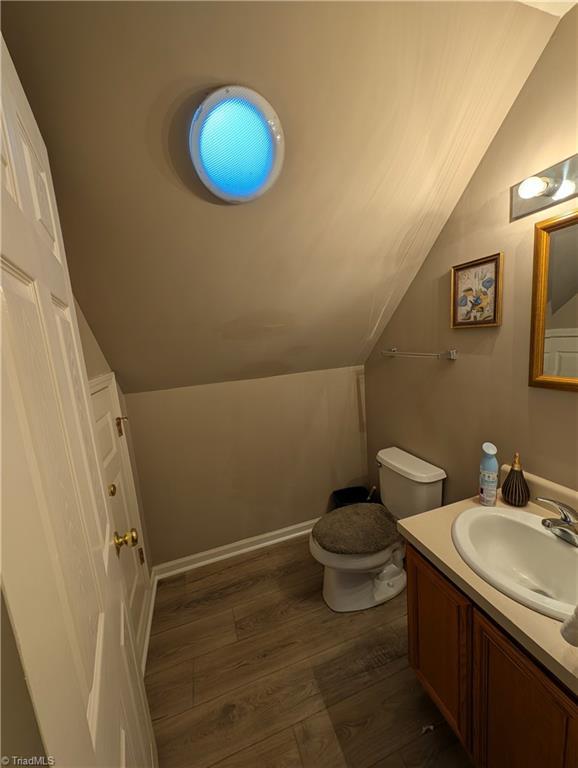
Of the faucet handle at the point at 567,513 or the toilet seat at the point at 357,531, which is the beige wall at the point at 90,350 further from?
the faucet handle at the point at 567,513

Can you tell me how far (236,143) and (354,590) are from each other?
6.56 feet

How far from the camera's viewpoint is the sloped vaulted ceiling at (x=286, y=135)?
29.1 inches

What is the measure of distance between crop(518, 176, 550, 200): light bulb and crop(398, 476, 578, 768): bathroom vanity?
1.08 m

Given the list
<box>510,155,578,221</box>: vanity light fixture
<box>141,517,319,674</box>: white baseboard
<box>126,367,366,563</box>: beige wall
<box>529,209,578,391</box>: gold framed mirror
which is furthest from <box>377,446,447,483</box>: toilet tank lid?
<box>510,155,578,221</box>: vanity light fixture

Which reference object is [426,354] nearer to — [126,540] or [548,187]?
[548,187]

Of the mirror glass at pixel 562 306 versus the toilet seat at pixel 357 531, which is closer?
the mirror glass at pixel 562 306

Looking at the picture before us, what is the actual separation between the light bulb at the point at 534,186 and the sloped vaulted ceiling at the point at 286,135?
0.29 m

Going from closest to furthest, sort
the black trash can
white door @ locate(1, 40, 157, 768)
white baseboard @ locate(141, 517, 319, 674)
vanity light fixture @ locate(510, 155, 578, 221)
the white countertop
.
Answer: white door @ locate(1, 40, 157, 768), the white countertop, vanity light fixture @ locate(510, 155, 578, 221), white baseboard @ locate(141, 517, 319, 674), the black trash can

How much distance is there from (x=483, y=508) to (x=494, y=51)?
4.85 feet

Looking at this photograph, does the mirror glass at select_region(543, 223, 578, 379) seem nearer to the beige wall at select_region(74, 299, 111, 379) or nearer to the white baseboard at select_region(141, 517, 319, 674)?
the beige wall at select_region(74, 299, 111, 379)

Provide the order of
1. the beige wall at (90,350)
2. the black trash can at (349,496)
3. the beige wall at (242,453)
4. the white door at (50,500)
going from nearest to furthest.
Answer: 1. the white door at (50,500)
2. the beige wall at (90,350)
3. the beige wall at (242,453)
4. the black trash can at (349,496)

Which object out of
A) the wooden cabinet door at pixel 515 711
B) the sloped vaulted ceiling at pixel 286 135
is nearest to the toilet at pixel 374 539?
the wooden cabinet door at pixel 515 711

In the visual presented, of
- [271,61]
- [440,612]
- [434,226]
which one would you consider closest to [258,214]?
[271,61]

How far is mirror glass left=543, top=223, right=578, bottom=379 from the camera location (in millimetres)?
961
